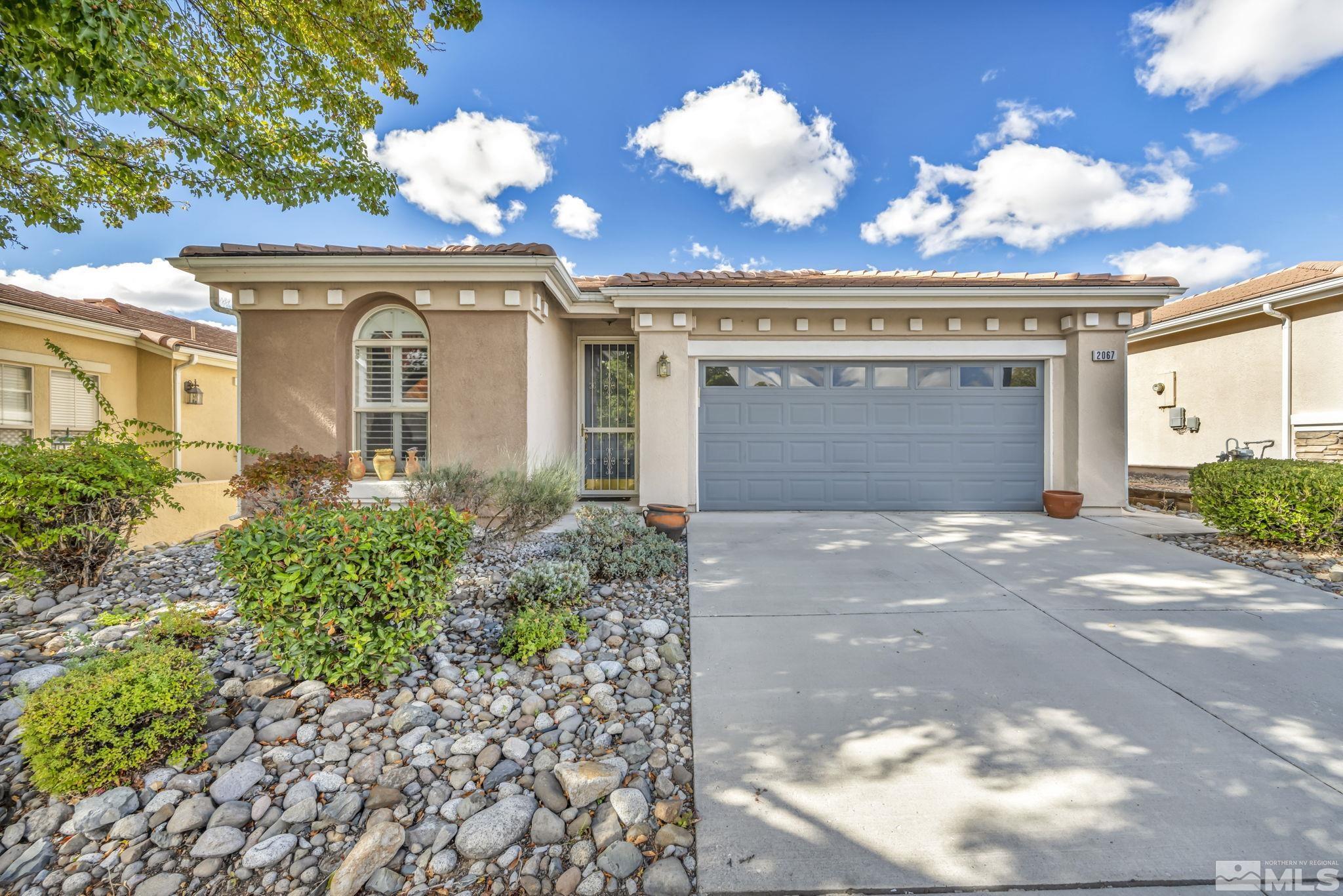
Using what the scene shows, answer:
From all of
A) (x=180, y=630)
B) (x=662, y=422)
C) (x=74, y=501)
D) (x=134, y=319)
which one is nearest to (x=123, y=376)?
(x=134, y=319)

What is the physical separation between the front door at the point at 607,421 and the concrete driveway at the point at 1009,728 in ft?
13.8

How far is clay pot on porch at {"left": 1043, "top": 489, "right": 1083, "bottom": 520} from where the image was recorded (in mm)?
6820

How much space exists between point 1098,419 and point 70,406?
16565mm

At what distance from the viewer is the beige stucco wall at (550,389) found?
6500 mm

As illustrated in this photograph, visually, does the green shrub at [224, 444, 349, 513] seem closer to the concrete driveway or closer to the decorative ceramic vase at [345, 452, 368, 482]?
the decorative ceramic vase at [345, 452, 368, 482]

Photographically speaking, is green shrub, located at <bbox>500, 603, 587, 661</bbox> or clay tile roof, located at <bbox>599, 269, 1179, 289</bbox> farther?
clay tile roof, located at <bbox>599, 269, 1179, 289</bbox>

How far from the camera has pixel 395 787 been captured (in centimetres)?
198

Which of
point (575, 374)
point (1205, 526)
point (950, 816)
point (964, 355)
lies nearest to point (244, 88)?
point (575, 374)

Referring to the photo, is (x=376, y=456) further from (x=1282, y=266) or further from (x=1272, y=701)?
(x=1282, y=266)

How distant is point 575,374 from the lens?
842 cm

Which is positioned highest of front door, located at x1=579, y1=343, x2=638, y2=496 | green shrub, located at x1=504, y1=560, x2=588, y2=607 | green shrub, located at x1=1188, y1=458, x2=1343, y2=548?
front door, located at x1=579, y1=343, x2=638, y2=496

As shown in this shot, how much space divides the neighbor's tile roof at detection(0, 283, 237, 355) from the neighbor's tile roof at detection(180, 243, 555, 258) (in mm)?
3864

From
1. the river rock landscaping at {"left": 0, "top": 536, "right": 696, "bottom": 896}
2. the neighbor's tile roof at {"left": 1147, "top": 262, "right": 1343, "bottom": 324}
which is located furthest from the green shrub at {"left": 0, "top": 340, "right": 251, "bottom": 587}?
the neighbor's tile roof at {"left": 1147, "top": 262, "right": 1343, "bottom": 324}

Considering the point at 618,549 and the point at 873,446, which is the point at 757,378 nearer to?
the point at 873,446
